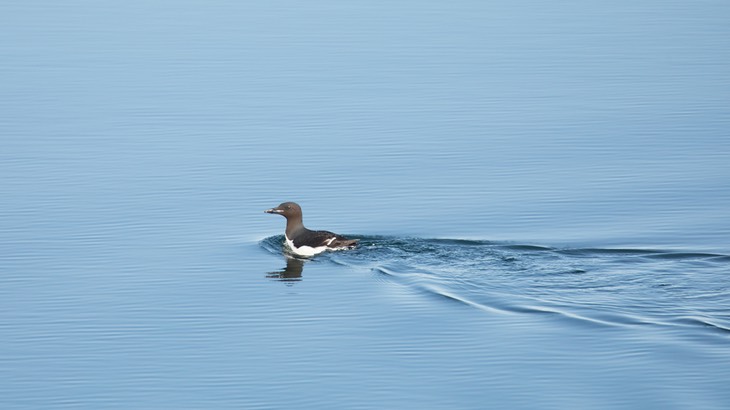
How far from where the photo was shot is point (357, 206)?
22688mm

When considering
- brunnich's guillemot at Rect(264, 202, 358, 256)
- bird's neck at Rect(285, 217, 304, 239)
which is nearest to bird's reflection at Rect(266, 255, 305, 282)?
brunnich's guillemot at Rect(264, 202, 358, 256)

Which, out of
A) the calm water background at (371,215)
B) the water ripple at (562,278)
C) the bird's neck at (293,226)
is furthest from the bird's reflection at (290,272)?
the bird's neck at (293,226)

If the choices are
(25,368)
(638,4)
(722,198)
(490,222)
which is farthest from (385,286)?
(638,4)

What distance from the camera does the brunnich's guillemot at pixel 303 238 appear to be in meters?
20.7

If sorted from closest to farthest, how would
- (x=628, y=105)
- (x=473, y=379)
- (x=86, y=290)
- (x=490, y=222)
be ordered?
(x=473, y=379)
(x=86, y=290)
(x=490, y=222)
(x=628, y=105)

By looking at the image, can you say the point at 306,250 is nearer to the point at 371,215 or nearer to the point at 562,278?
the point at 371,215

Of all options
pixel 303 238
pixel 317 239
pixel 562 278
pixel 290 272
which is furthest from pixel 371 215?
pixel 562 278

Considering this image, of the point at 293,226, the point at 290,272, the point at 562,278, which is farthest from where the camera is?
the point at 293,226

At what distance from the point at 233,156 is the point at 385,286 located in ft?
26.3

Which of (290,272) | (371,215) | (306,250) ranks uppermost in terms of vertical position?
(371,215)

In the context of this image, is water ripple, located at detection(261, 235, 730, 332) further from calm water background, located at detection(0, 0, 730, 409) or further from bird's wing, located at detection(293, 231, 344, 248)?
bird's wing, located at detection(293, 231, 344, 248)

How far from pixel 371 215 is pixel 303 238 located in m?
1.48

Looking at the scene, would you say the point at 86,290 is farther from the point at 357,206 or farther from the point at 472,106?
the point at 472,106

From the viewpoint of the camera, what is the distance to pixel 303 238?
69.4 ft
